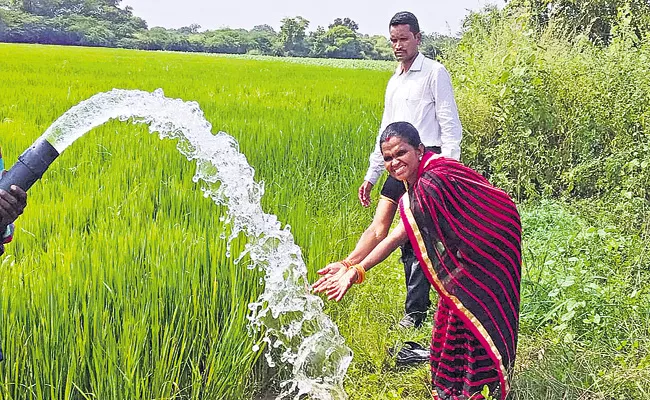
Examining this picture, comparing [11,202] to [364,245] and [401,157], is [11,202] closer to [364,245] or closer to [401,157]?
[401,157]

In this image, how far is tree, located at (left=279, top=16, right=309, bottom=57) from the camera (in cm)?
6134

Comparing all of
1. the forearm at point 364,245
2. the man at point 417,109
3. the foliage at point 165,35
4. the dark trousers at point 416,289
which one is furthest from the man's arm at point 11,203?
the foliage at point 165,35

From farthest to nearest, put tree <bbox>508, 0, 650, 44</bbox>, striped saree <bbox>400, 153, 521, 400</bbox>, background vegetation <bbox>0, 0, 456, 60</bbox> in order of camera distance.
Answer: background vegetation <bbox>0, 0, 456, 60</bbox> → tree <bbox>508, 0, 650, 44</bbox> → striped saree <bbox>400, 153, 521, 400</bbox>

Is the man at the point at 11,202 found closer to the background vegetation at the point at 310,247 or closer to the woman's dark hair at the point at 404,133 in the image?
the background vegetation at the point at 310,247

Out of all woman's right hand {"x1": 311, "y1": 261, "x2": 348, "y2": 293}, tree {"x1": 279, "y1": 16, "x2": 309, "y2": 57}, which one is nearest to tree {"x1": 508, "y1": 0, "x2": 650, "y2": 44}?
woman's right hand {"x1": 311, "y1": 261, "x2": 348, "y2": 293}

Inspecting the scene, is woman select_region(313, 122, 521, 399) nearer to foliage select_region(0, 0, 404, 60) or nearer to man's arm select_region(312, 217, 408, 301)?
man's arm select_region(312, 217, 408, 301)

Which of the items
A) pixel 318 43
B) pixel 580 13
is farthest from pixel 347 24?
pixel 580 13

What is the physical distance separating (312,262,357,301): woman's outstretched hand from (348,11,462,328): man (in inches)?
28.3

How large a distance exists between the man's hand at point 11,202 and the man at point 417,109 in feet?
5.62

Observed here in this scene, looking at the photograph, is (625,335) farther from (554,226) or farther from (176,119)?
(176,119)

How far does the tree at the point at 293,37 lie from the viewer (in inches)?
2415

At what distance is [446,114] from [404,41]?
40cm

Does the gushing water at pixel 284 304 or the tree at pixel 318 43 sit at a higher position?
the tree at pixel 318 43

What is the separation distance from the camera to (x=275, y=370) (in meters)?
2.53
